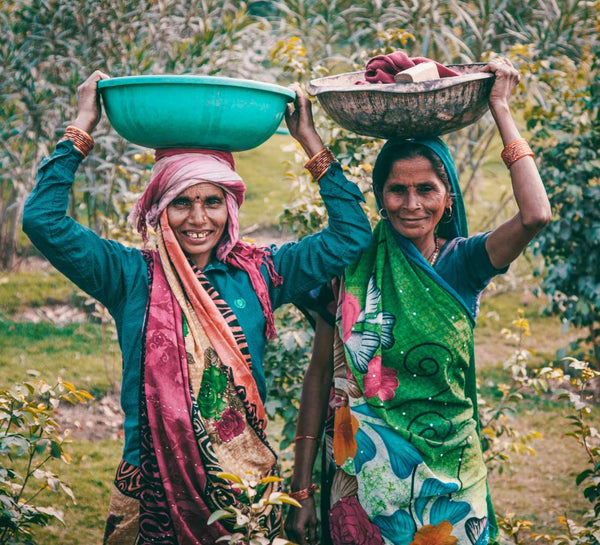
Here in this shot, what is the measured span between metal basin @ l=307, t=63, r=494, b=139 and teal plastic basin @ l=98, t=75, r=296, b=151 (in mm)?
232

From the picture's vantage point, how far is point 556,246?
17.7ft

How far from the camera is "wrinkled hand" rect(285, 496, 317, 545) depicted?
272 cm

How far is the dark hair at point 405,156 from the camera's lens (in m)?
2.61

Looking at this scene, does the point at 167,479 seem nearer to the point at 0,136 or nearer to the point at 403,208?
the point at 403,208

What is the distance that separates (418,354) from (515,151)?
764mm

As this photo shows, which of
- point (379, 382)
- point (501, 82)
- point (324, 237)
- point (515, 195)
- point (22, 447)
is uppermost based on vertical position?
point (501, 82)

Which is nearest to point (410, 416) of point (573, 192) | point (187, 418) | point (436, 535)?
point (436, 535)

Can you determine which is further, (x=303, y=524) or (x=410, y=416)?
(x=303, y=524)

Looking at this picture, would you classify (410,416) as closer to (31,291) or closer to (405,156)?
(405,156)

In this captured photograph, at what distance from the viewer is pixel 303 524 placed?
2.73m

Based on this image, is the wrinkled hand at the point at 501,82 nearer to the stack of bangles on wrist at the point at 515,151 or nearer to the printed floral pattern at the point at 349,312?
the stack of bangles on wrist at the point at 515,151

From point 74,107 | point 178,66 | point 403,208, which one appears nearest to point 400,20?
point 178,66

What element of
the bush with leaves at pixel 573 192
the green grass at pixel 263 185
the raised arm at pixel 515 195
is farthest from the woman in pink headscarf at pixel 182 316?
the green grass at pixel 263 185

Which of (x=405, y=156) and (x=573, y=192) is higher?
(x=573, y=192)
